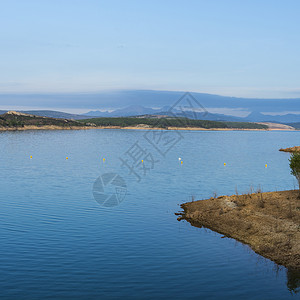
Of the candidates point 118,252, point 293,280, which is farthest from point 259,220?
point 118,252

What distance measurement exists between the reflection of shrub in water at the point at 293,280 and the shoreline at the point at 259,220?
60 cm

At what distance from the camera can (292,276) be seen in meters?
19.5

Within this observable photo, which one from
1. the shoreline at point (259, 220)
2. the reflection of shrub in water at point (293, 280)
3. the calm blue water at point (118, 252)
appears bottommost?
the calm blue water at point (118, 252)

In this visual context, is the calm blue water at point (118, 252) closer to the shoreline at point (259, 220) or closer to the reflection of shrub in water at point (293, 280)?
the reflection of shrub in water at point (293, 280)

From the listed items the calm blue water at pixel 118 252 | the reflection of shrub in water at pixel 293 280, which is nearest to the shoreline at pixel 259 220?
the reflection of shrub in water at pixel 293 280

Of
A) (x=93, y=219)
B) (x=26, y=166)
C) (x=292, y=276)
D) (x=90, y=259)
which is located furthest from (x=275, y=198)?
(x=26, y=166)

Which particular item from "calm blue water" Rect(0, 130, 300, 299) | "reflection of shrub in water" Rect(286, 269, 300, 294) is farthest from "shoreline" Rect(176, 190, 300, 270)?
"calm blue water" Rect(0, 130, 300, 299)

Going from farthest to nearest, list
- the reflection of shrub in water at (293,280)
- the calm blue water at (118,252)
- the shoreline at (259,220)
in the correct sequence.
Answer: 1. the shoreline at (259,220)
2. the reflection of shrub in water at (293,280)
3. the calm blue water at (118,252)

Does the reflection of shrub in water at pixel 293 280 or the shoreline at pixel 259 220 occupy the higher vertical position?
the shoreline at pixel 259 220

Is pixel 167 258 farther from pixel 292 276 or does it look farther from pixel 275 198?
pixel 275 198

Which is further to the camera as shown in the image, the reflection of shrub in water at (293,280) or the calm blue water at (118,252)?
the reflection of shrub in water at (293,280)

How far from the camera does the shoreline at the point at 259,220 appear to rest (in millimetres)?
22812

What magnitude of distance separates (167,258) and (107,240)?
5.13m

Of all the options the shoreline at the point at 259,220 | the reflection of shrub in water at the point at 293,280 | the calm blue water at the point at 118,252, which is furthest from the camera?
the shoreline at the point at 259,220
